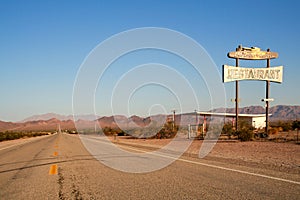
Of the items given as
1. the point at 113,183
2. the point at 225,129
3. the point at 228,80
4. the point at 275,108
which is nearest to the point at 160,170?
the point at 113,183

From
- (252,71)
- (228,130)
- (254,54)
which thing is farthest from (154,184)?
(228,130)

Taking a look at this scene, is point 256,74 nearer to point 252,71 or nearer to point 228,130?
point 252,71

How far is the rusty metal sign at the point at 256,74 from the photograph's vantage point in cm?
2666

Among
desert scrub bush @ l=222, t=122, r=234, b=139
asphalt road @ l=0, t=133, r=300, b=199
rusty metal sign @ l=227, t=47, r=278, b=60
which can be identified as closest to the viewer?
asphalt road @ l=0, t=133, r=300, b=199

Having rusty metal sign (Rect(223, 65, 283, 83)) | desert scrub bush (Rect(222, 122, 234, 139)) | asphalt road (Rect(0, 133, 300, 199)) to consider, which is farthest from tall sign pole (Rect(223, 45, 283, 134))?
asphalt road (Rect(0, 133, 300, 199))

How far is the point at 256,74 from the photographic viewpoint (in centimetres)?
2702

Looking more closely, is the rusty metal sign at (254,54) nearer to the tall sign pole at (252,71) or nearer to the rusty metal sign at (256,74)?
the tall sign pole at (252,71)

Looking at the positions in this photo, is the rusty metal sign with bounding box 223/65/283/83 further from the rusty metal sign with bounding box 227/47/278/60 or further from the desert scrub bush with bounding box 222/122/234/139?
the desert scrub bush with bounding box 222/122/234/139

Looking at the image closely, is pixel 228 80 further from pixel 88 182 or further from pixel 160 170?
pixel 88 182

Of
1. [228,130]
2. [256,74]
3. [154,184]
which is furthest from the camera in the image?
[228,130]

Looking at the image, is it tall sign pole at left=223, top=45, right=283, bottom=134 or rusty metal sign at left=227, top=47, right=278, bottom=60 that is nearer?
tall sign pole at left=223, top=45, right=283, bottom=134

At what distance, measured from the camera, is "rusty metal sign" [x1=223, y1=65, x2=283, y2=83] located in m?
26.7

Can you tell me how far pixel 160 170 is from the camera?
9.20 meters

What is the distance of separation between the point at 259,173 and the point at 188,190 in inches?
121
